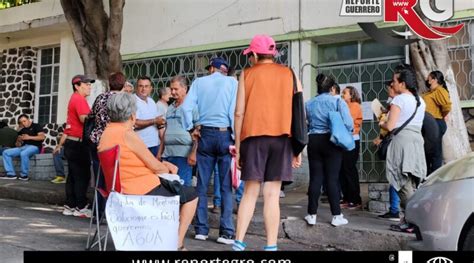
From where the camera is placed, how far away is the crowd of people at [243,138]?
4652 millimetres

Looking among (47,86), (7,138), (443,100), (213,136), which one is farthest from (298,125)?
(47,86)

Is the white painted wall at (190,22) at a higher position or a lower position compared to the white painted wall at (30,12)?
lower

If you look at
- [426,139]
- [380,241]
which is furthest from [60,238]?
[426,139]

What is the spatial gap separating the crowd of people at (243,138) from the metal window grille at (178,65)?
166 inches

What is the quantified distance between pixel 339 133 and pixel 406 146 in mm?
731

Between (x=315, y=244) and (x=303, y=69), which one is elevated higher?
(x=303, y=69)

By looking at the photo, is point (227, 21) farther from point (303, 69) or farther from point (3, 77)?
point (3, 77)

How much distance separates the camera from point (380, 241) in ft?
18.1

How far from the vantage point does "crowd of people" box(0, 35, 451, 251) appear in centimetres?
465

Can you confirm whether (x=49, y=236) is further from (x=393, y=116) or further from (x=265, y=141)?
(x=393, y=116)

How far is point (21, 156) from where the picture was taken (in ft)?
36.9

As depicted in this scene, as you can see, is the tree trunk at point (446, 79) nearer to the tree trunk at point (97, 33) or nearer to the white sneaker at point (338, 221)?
the white sneaker at point (338, 221)

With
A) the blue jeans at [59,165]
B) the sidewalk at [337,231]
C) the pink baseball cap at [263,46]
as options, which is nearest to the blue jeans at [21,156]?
the blue jeans at [59,165]

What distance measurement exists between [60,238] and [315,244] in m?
2.64
